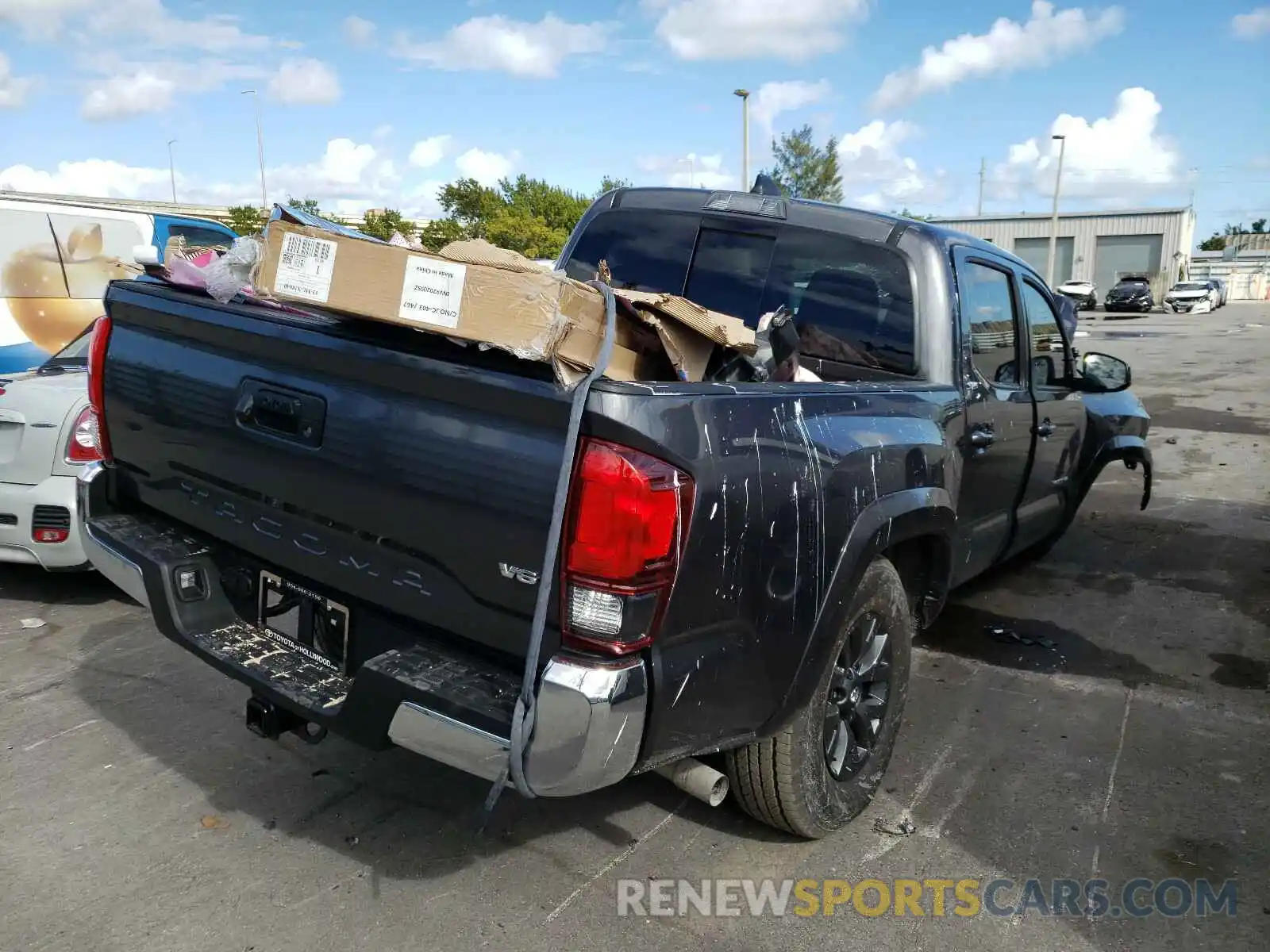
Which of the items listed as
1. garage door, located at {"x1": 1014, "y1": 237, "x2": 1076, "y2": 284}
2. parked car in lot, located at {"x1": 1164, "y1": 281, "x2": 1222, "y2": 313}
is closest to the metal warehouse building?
garage door, located at {"x1": 1014, "y1": 237, "x2": 1076, "y2": 284}

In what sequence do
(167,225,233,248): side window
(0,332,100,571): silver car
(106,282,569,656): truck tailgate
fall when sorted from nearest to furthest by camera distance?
(106,282,569,656): truck tailgate, (0,332,100,571): silver car, (167,225,233,248): side window

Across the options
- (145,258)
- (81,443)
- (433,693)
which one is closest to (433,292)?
(433,693)

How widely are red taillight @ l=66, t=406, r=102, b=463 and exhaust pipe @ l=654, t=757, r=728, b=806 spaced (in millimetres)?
3560

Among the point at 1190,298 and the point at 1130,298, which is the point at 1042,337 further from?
the point at 1190,298

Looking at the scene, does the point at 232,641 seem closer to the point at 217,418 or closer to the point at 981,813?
the point at 217,418

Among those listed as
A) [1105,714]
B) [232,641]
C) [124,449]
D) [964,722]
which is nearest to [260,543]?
[232,641]

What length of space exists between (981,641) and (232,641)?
351 centimetres

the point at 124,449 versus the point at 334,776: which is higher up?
the point at 124,449

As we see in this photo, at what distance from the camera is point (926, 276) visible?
3662mm

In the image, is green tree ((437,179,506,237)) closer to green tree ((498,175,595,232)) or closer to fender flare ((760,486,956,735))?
green tree ((498,175,595,232))

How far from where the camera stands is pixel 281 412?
2.73m

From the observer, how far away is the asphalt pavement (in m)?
2.70

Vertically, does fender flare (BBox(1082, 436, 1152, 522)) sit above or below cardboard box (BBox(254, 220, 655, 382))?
below

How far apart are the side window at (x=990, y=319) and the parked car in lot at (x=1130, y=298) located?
40.1 meters
